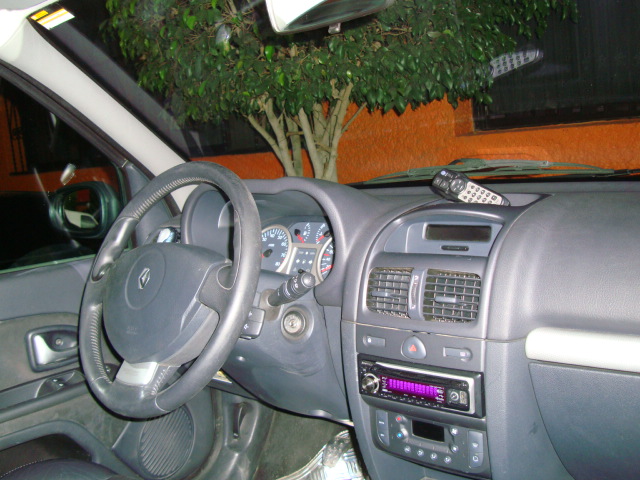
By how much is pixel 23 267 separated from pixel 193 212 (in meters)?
0.69

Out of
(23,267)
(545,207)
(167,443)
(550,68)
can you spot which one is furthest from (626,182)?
(23,267)

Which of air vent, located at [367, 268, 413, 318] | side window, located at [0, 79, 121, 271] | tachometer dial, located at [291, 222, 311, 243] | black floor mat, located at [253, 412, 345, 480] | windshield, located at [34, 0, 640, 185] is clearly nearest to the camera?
air vent, located at [367, 268, 413, 318]

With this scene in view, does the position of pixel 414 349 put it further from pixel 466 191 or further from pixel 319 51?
pixel 319 51

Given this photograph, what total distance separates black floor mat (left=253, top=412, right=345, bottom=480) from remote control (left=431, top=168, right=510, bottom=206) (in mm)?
1321

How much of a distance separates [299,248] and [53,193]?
41.2 inches

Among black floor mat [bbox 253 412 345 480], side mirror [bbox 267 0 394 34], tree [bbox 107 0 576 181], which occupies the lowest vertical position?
black floor mat [bbox 253 412 345 480]

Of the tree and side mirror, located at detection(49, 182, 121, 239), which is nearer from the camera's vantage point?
side mirror, located at detection(49, 182, 121, 239)

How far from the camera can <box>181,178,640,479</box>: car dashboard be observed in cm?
143

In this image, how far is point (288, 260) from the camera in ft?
6.71

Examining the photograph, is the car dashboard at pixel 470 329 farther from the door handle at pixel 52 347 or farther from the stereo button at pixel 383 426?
the door handle at pixel 52 347

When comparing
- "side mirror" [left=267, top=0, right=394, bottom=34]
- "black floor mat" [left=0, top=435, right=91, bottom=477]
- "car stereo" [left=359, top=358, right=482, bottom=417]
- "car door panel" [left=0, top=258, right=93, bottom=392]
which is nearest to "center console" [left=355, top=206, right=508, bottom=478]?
"car stereo" [left=359, top=358, right=482, bottom=417]

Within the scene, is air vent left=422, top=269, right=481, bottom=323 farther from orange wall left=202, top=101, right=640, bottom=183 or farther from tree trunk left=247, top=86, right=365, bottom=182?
tree trunk left=247, top=86, right=365, bottom=182

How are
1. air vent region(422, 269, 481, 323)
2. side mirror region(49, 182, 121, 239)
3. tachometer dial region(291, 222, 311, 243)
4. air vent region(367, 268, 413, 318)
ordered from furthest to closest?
side mirror region(49, 182, 121, 239)
tachometer dial region(291, 222, 311, 243)
air vent region(367, 268, 413, 318)
air vent region(422, 269, 481, 323)

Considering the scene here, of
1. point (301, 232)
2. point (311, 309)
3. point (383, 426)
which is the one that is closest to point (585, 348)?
point (383, 426)
